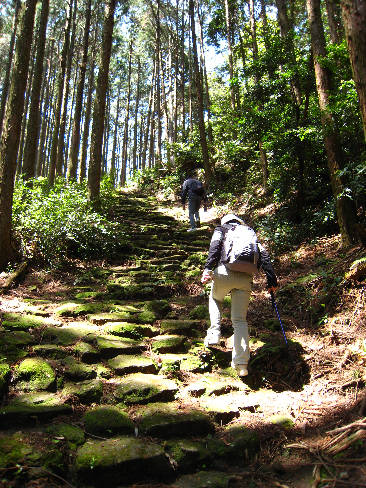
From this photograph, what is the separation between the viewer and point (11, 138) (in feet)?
21.0

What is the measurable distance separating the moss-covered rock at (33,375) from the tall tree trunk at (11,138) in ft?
11.1

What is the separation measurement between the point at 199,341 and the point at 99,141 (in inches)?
286

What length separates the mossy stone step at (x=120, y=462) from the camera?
2330mm

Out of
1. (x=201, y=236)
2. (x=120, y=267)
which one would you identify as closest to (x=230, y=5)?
(x=201, y=236)

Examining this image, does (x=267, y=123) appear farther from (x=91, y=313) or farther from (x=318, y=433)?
(x=318, y=433)

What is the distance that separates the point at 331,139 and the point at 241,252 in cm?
389

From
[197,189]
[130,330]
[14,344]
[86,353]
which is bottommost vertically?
[86,353]

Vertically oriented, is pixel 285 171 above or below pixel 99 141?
below

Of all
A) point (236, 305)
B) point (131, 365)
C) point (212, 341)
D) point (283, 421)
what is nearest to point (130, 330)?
point (131, 365)

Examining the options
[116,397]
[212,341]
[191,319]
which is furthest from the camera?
[191,319]

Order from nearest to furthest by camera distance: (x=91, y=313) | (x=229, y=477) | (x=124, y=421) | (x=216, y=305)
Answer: (x=229, y=477) → (x=124, y=421) → (x=216, y=305) → (x=91, y=313)

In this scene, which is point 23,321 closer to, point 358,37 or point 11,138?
point 11,138

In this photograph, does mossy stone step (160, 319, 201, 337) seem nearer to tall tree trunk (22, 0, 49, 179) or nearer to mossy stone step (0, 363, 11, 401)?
mossy stone step (0, 363, 11, 401)

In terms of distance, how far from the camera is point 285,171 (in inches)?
336
